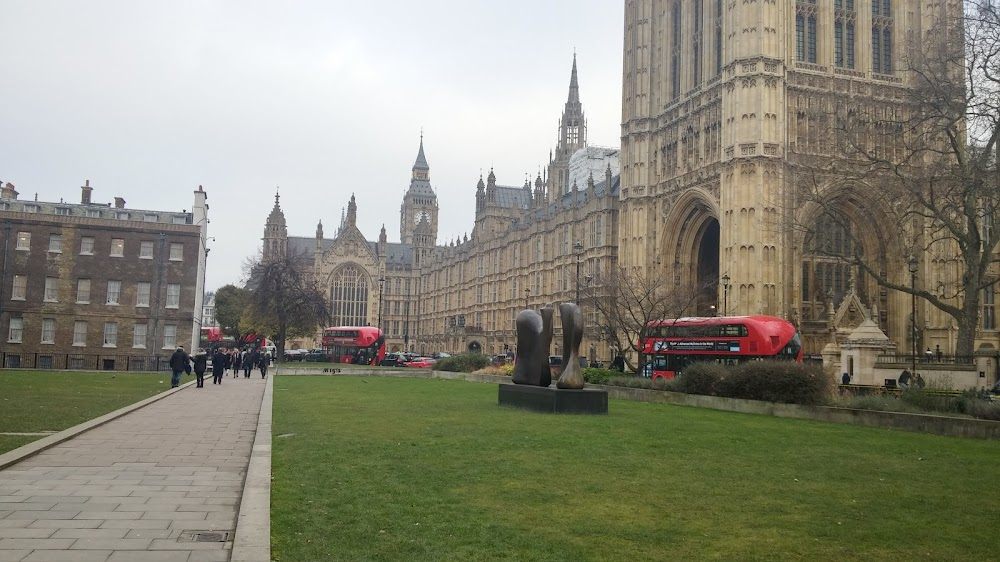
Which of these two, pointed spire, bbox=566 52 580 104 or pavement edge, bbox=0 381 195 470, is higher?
pointed spire, bbox=566 52 580 104

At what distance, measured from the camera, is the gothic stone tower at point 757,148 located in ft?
161

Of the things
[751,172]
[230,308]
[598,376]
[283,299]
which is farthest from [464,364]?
[230,308]

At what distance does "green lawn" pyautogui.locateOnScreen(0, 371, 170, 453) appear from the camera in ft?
47.6

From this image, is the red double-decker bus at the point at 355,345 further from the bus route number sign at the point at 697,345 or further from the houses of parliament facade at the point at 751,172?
the bus route number sign at the point at 697,345

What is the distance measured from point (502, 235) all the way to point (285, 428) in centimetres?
7940

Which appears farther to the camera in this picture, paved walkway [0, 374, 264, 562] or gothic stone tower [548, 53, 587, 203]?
gothic stone tower [548, 53, 587, 203]

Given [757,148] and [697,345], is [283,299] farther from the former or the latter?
[757,148]

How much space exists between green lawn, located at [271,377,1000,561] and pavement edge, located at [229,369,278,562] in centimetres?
14

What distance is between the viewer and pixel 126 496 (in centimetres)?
864

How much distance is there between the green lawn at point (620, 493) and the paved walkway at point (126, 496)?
0.69m

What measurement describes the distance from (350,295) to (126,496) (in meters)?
111

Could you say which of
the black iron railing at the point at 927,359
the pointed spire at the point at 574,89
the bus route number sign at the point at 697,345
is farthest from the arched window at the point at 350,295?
A: the black iron railing at the point at 927,359

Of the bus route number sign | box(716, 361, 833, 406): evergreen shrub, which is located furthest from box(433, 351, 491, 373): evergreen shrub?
box(716, 361, 833, 406): evergreen shrub

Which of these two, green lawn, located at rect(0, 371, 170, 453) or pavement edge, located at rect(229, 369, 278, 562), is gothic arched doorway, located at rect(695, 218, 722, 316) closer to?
green lawn, located at rect(0, 371, 170, 453)
